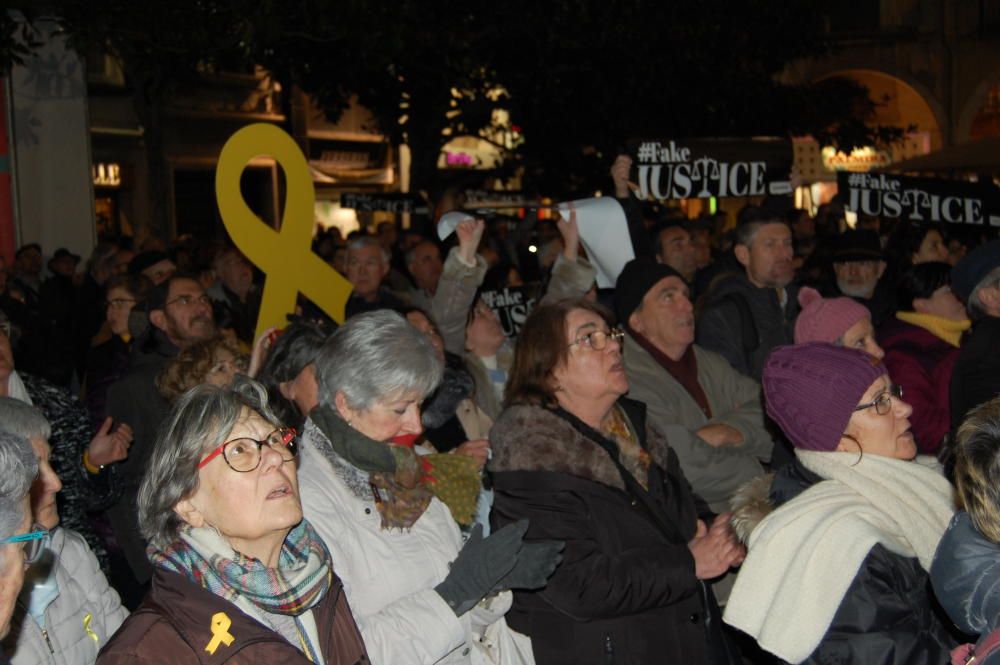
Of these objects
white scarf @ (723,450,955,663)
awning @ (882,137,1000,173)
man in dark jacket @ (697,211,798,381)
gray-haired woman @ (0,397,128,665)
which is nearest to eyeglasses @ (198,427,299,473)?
gray-haired woman @ (0,397,128,665)

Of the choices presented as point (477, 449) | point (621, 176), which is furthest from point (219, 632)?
point (621, 176)

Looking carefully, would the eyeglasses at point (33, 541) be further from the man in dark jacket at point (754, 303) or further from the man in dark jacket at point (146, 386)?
the man in dark jacket at point (754, 303)

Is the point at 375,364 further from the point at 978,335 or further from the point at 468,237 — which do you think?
the point at 978,335

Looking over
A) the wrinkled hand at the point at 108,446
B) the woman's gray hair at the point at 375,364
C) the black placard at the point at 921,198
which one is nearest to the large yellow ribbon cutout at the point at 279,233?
the wrinkled hand at the point at 108,446

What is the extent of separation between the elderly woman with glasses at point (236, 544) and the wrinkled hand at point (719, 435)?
7.70 ft

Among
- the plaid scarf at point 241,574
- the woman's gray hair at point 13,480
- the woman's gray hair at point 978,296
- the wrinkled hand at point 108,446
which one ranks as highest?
the woman's gray hair at point 978,296

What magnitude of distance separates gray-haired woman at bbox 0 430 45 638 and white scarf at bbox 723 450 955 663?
194cm

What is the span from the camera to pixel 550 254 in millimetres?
9000

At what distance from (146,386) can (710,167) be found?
4.85 metres

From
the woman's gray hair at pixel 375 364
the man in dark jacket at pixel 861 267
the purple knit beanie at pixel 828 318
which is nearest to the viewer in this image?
the woman's gray hair at pixel 375 364

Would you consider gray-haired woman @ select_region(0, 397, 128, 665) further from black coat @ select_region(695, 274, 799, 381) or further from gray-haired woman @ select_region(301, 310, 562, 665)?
black coat @ select_region(695, 274, 799, 381)

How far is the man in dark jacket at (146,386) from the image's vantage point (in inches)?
197

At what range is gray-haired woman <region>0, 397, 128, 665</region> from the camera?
9.97ft

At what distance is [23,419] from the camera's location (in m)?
3.53
